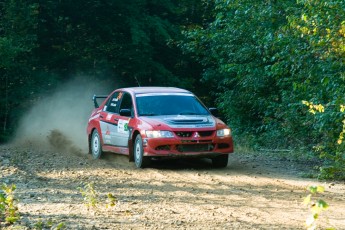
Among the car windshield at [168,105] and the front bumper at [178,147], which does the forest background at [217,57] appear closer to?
the front bumper at [178,147]

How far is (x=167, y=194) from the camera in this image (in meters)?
11.4

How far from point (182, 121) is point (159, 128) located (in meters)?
0.52

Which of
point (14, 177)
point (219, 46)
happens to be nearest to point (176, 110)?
point (14, 177)

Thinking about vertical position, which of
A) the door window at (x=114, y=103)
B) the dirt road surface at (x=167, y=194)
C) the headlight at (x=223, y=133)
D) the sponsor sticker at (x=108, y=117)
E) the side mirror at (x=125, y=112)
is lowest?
the dirt road surface at (x=167, y=194)

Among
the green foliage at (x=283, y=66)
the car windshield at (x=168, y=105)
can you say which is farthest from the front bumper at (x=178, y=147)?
the green foliage at (x=283, y=66)

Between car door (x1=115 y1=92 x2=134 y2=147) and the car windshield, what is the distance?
252 millimetres

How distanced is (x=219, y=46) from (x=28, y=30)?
12.3 metres

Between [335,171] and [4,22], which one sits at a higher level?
[4,22]

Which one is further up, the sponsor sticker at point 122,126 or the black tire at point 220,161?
the sponsor sticker at point 122,126

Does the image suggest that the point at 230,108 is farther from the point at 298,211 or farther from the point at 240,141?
the point at 298,211

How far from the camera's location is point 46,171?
1470 cm

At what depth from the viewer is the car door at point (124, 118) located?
1576 centimetres

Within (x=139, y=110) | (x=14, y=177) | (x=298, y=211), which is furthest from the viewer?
(x=139, y=110)

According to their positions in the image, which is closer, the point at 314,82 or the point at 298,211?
the point at 298,211
